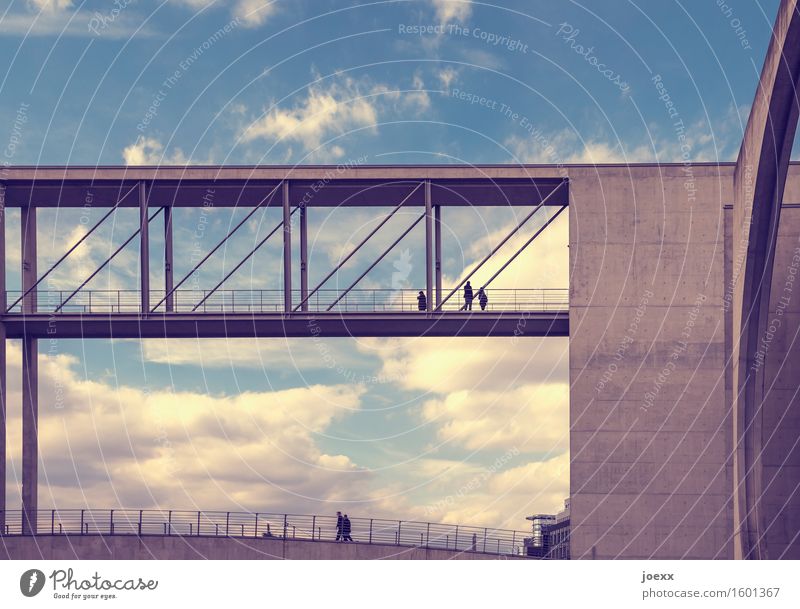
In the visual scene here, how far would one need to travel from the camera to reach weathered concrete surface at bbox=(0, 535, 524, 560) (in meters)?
43.1

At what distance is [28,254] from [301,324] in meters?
12.0

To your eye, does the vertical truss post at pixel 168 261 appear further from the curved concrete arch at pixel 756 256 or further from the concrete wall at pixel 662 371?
the curved concrete arch at pixel 756 256

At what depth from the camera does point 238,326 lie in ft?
146

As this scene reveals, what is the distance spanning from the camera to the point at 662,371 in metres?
43.2

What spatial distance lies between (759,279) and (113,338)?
921 inches

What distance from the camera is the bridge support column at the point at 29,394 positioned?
153ft

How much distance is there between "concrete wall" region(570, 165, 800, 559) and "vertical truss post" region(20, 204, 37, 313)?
2101cm

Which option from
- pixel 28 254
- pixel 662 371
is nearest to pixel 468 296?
pixel 662 371

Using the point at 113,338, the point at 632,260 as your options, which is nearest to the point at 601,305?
the point at 632,260
